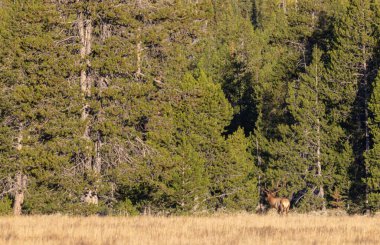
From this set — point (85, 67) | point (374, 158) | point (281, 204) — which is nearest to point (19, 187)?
point (85, 67)

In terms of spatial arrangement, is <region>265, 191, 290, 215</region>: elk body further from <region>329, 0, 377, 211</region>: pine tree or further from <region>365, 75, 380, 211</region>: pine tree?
<region>329, 0, 377, 211</region>: pine tree

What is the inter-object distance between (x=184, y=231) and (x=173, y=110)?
22.6 meters

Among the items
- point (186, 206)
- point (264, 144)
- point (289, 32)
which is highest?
point (289, 32)

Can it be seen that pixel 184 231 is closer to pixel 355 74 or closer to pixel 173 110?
pixel 173 110

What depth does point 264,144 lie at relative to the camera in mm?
41406

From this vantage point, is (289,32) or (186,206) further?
(289,32)

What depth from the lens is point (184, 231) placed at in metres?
13.9

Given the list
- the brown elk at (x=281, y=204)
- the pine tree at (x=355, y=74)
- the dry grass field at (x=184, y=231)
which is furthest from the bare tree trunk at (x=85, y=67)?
the pine tree at (x=355, y=74)

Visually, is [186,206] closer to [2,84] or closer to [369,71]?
[2,84]

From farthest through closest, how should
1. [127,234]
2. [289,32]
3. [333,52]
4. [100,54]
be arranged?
[289,32]
[333,52]
[100,54]
[127,234]

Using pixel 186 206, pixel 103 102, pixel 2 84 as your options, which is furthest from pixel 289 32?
pixel 103 102

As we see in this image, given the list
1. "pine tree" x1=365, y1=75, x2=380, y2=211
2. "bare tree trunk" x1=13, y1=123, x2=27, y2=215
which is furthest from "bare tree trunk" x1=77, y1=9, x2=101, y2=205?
"pine tree" x1=365, y1=75, x2=380, y2=211

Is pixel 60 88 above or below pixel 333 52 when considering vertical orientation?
below

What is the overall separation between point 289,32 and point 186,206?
A: 14039 mm
